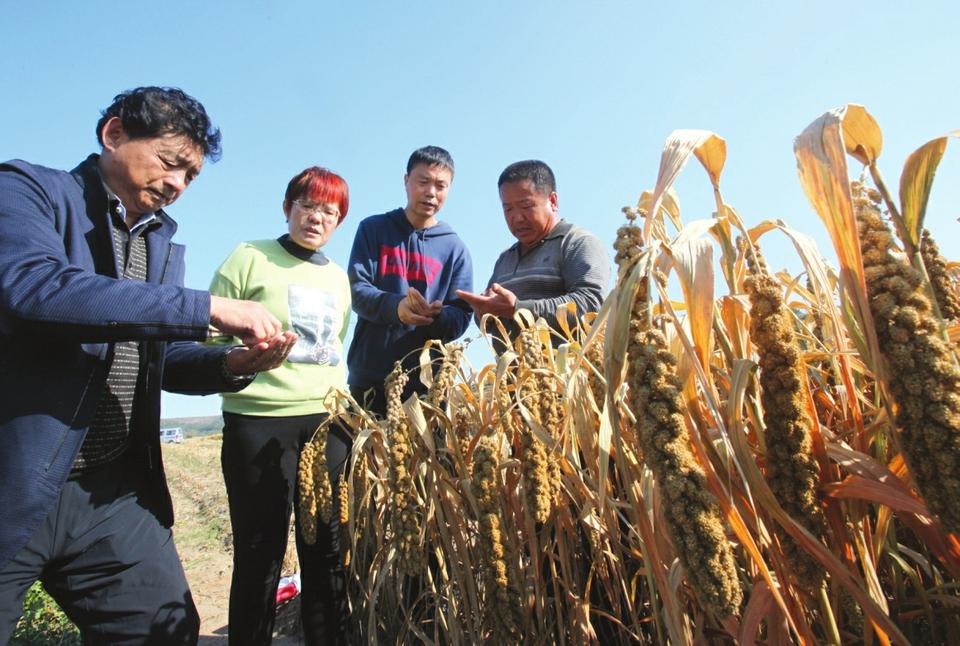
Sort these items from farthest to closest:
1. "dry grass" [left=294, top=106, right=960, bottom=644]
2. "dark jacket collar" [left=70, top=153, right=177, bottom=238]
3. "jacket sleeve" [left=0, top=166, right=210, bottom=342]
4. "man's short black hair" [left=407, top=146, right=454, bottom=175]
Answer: "man's short black hair" [left=407, top=146, right=454, bottom=175]
"dark jacket collar" [left=70, top=153, right=177, bottom=238]
"jacket sleeve" [left=0, top=166, right=210, bottom=342]
"dry grass" [left=294, top=106, right=960, bottom=644]

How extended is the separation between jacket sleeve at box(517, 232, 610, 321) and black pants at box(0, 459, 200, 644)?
1330mm

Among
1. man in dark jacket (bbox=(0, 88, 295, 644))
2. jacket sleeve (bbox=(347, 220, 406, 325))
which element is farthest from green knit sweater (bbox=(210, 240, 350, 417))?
man in dark jacket (bbox=(0, 88, 295, 644))

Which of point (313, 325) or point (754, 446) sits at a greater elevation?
point (313, 325)

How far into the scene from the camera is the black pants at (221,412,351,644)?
1971 millimetres

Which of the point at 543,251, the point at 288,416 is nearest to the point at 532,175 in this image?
the point at 543,251

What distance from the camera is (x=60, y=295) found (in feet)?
3.79

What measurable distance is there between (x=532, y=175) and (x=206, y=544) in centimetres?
558

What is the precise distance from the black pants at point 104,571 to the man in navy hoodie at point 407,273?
3.59 ft

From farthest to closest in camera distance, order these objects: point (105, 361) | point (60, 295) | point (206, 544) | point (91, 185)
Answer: point (206, 544)
point (91, 185)
point (105, 361)
point (60, 295)

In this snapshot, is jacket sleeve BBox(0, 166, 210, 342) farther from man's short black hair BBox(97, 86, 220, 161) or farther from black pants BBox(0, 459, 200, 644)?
black pants BBox(0, 459, 200, 644)

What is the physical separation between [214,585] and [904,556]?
486 centimetres

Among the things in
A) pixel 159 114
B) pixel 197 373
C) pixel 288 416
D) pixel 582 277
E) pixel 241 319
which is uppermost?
pixel 159 114

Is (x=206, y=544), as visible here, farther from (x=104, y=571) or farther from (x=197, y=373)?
(x=104, y=571)

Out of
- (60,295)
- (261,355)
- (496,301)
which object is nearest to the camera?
(60,295)
